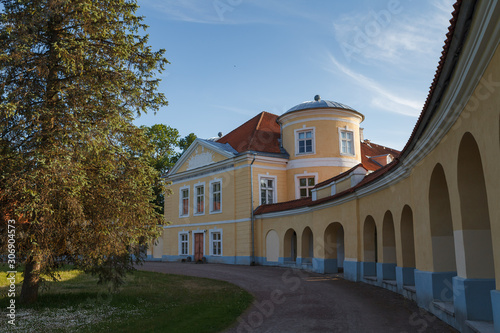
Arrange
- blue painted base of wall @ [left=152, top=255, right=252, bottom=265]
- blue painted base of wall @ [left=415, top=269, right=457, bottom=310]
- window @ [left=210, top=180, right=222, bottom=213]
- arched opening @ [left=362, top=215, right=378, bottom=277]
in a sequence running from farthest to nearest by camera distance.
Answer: window @ [left=210, top=180, right=222, bottom=213]
blue painted base of wall @ [left=152, top=255, right=252, bottom=265]
arched opening @ [left=362, top=215, right=378, bottom=277]
blue painted base of wall @ [left=415, top=269, right=457, bottom=310]

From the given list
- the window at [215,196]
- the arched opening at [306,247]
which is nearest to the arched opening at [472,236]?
the arched opening at [306,247]

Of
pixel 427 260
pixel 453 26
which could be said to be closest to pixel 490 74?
pixel 453 26

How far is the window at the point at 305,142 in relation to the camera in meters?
29.9

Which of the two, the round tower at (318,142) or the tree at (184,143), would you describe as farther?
the tree at (184,143)

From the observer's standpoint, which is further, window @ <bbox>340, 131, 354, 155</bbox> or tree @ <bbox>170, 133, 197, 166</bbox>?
tree @ <bbox>170, 133, 197, 166</bbox>

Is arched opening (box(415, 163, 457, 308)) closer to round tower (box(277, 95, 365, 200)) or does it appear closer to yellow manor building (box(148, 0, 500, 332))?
yellow manor building (box(148, 0, 500, 332))

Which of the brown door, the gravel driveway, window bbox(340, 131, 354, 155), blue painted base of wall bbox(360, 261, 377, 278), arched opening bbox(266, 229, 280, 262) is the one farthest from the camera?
the brown door

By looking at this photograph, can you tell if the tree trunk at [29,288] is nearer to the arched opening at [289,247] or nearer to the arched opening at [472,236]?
the arched opening at [472,236]

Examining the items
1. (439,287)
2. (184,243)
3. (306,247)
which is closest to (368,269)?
(439,287)

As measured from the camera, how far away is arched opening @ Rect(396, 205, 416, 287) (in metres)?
12.2

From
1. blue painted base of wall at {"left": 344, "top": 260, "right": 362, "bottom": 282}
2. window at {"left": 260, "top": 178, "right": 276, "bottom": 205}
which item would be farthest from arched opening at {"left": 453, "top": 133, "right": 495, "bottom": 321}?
window at {"left": 260, "top": 178, "right": 276, "bottom": 205}

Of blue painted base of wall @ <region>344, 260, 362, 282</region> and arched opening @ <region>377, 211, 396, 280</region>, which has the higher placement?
arched opening @ <region>377, 211, 396, 280</region>

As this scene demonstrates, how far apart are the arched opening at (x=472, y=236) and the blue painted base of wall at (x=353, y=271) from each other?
8.77 metres

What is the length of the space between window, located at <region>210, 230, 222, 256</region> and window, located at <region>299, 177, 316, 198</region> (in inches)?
256
